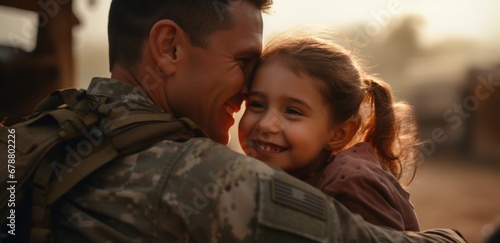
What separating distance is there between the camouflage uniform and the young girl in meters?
0.51

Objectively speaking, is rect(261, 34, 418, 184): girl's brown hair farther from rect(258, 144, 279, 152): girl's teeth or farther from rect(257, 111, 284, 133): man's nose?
rect(258, 144, 279, 152): girl's teeth

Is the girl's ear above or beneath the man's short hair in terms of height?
beneath

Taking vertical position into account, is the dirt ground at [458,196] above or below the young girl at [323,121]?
below

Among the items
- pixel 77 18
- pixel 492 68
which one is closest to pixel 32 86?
pixel 77 18

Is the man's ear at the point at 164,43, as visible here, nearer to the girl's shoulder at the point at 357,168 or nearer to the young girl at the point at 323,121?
the young girl at the point at 323,121

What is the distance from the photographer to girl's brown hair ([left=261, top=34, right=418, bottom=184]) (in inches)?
120

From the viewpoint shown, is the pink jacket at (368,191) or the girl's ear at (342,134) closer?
the pink jacket at (368,191)

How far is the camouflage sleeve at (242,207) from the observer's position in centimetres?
209

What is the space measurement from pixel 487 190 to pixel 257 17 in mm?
15573

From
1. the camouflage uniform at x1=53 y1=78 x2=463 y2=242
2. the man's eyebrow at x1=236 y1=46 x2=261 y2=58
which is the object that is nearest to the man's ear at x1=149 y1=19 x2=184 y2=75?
the man's eyebrow at x1=236 y1=46 x2=261 y2=58

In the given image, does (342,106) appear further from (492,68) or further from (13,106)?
(492,68)

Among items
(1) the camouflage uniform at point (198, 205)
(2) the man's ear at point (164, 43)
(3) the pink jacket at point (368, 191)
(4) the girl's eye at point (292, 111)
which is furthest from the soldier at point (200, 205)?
(4) the girl's eye at point (292, 111)

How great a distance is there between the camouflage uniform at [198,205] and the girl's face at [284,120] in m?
0.73

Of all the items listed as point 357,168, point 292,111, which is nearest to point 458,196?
point 292,111
